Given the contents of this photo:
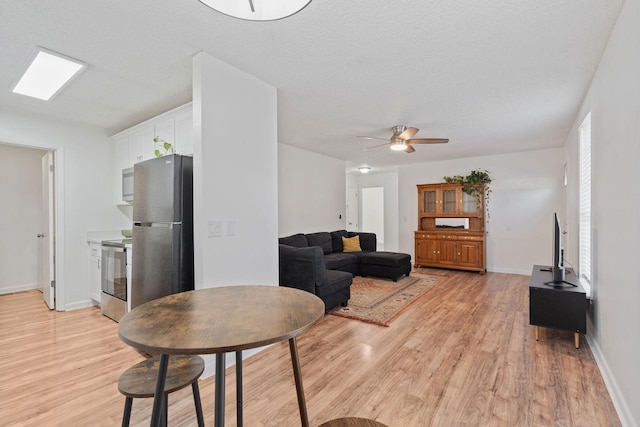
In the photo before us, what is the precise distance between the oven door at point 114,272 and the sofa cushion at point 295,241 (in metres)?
2.22

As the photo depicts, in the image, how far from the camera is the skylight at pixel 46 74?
2375 mm

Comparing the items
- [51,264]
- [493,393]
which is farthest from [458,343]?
[51,264]

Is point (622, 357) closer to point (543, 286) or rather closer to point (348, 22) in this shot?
point (543, 286)

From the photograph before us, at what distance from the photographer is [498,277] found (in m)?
5.73

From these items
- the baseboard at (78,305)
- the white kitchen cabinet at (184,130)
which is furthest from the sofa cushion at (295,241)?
the baseboard at (78,305)

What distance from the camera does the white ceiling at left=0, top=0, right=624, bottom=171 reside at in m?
1.85

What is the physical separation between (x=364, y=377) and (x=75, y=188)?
4.31 m

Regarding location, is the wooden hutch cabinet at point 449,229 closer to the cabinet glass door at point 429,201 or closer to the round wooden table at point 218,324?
the cabinet glass door at point 429,201

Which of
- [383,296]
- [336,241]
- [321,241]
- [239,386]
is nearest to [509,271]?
A: [383,296]

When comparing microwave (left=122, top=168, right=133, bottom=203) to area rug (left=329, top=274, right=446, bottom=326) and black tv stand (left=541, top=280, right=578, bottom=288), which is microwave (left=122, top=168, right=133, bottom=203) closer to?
area rug (left=329, top=274, right=446, bottom=326)

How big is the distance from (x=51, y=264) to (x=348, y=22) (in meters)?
4.65

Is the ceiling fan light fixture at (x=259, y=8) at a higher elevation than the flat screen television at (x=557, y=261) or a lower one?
higher

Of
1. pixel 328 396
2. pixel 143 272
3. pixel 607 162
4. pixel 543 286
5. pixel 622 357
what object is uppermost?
pixel 607 162

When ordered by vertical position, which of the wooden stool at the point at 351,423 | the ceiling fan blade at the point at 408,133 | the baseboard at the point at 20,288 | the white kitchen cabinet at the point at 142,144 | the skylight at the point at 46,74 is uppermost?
the skylight at the point at 46,74
